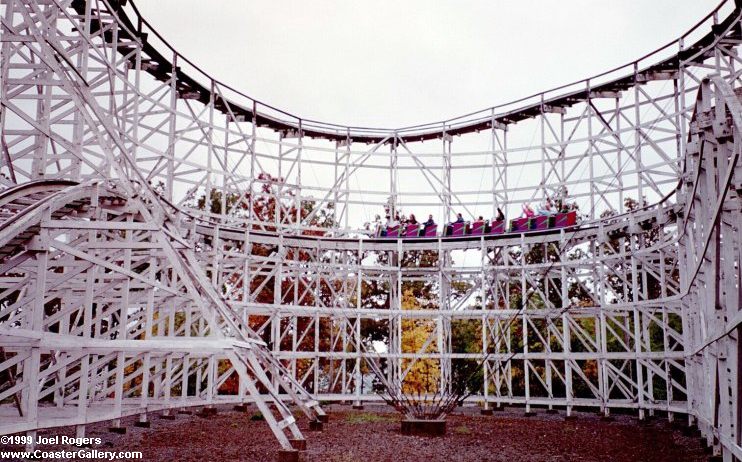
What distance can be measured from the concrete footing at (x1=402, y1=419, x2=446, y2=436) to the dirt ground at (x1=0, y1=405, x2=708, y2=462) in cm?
23

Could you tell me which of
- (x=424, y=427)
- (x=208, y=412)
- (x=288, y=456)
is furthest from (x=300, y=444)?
(x=208, y=412)

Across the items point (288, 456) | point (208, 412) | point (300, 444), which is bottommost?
point (208, 412)

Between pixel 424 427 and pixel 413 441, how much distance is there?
5.41 feet

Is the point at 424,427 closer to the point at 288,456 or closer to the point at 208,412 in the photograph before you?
the point at 288,456

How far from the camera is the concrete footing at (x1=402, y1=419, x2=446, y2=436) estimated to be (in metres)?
17.2

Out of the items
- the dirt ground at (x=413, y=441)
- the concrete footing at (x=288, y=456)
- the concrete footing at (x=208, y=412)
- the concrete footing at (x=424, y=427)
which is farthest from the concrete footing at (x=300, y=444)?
the concrete footing at (x=208, y=412)

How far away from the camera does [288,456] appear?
11.9 meters

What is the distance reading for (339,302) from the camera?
3534cm

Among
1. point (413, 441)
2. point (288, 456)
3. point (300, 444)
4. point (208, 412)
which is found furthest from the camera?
point (208, 412)

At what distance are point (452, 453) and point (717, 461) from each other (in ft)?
15.7

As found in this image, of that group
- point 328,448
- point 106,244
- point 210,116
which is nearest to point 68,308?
point 106,244

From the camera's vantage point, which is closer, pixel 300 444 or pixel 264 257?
pixel 300 444

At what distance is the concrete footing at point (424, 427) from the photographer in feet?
56.6

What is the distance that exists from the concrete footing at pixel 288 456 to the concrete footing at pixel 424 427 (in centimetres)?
586
